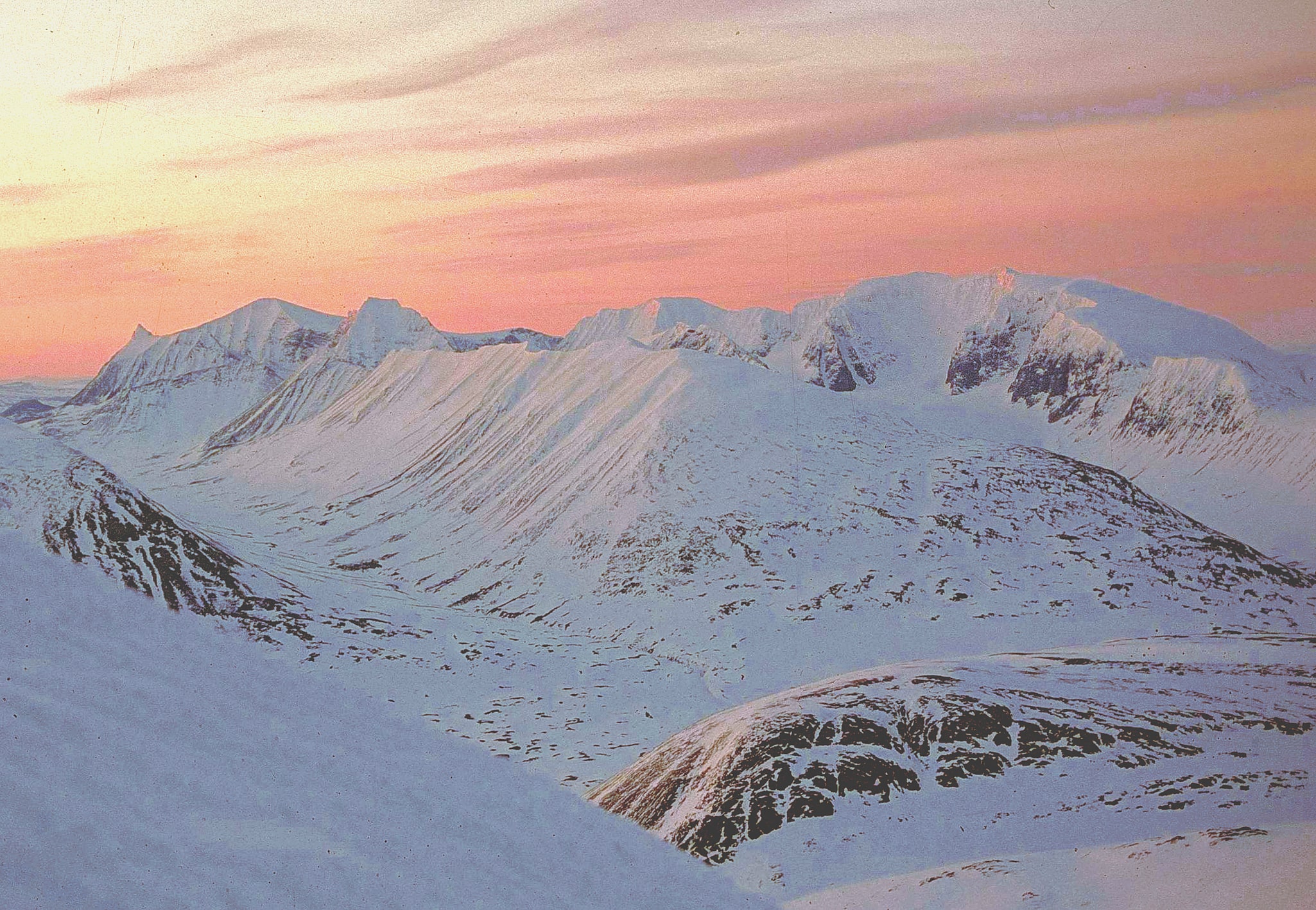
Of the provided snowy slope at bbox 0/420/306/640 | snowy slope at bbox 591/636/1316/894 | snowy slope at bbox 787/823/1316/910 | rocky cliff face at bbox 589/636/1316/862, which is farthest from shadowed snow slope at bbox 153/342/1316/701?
snowy slope at bbox 787/823/1316/910

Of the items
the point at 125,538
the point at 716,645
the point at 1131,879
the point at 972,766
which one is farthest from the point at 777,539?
the point at 1131,879

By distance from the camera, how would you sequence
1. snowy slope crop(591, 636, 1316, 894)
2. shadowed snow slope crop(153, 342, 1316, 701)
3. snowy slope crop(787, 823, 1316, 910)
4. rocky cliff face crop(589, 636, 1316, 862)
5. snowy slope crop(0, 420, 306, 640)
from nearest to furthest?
1. snowy slope crop(787, 823, 1316, 910)
2. snowy slope crop(591, 636, 1316, 894)
3. rocky cliff face crop(589, 636, 1316, 862)
4. snowy slope crop(0, 420, 306, 640)
5. shadowed snow slope crop(153, 342, 1316, 701)

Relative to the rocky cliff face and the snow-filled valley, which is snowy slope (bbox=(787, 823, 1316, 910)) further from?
the rocky cliff face

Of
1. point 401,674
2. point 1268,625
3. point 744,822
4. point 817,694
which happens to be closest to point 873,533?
point 1268,625

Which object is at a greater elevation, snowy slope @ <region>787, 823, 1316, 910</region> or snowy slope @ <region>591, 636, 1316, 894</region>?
snowy slope @ <region>787, 823, 1316, 910</region>

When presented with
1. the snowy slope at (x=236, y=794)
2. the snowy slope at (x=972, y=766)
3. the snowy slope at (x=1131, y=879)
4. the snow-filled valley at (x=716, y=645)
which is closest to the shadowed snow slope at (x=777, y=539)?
the snow-filled valley at (x=716, y=645)

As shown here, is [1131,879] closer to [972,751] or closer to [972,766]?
[972,766]
